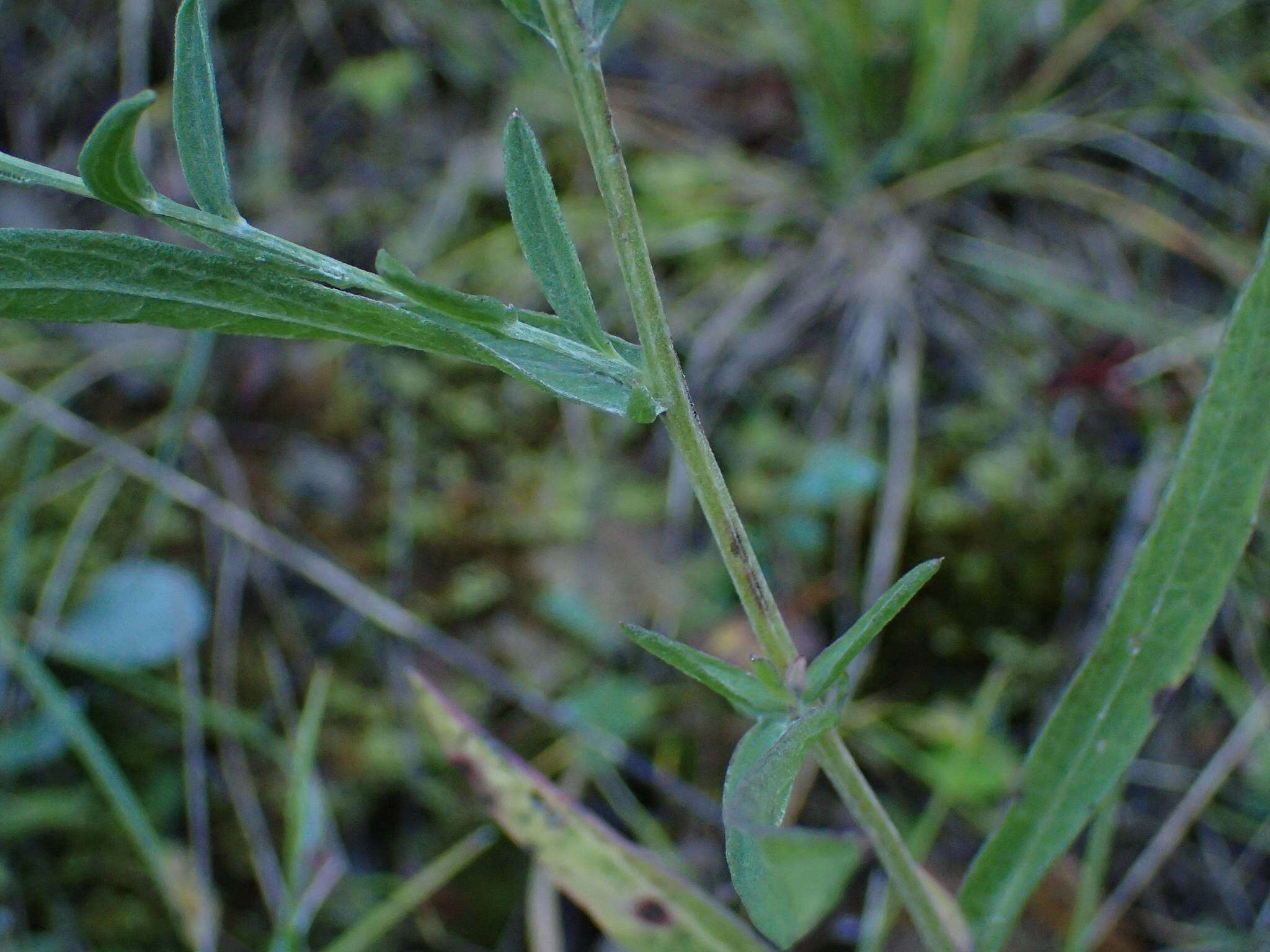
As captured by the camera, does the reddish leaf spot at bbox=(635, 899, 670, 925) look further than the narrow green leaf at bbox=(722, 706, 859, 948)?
Yes

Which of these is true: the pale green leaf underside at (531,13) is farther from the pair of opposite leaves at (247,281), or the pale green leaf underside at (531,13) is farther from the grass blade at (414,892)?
the grass blade at (414,892)

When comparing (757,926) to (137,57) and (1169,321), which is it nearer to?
(1169,321)

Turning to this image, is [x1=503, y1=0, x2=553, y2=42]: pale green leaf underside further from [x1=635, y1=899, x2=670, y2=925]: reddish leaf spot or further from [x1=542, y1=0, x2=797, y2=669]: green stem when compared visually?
[x1=635, y1=899, x2=670, y2=925]: reddish leaf spot

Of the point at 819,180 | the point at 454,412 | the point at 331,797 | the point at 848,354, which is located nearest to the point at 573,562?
the point at 454,412

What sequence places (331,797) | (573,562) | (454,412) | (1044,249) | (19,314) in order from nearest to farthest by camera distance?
(19,314) → (331,797) → (573,562) → (454,412) → (1044,249)

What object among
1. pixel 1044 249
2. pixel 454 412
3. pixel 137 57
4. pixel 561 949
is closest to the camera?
pixel 561 949

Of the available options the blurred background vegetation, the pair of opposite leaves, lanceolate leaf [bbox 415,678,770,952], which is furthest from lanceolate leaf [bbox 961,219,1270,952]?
the blurred background vegetation

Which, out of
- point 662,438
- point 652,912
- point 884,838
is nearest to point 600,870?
point 652,912
